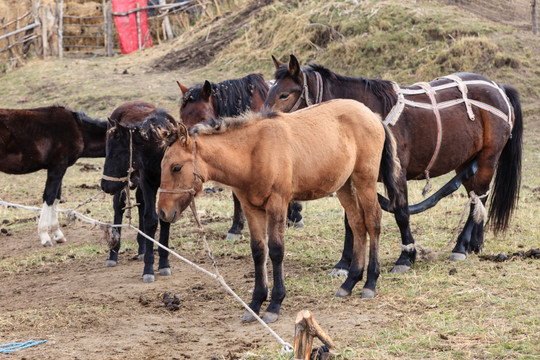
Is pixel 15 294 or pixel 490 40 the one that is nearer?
pixel 15 294

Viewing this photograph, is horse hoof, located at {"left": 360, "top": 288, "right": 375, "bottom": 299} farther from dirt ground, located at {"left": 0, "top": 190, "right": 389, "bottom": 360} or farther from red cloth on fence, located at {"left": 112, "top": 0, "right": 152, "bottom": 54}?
red cloth on fence, located at {"left": 112, "top": 0, "right": 152, "bottom": 54}

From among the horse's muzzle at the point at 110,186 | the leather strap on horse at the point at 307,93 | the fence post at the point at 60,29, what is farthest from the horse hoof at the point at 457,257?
the fence post at the point at 60,29

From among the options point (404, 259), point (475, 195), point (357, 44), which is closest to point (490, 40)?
point (357, 44)

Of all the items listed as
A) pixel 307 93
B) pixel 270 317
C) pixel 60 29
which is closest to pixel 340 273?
pixel 270 317

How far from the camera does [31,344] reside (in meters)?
4.95

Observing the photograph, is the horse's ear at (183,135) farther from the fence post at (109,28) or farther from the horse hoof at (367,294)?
the fence post at (109,28)

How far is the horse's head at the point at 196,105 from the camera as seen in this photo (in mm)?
7301

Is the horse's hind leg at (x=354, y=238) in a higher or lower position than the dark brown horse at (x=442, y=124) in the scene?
lower

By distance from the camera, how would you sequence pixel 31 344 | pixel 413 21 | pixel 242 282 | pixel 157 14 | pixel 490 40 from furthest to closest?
pixel 157 14, pixel 413 21, pixel 490 40, pixel 242 282, pixel 31 344

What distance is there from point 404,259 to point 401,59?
32.5 feet

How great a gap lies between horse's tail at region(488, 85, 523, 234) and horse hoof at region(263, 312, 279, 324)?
3.41m

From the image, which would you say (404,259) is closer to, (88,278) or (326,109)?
(326,109)

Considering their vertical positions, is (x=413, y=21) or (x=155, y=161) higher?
(x=413, y=21)

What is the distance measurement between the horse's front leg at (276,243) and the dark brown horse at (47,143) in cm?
436
